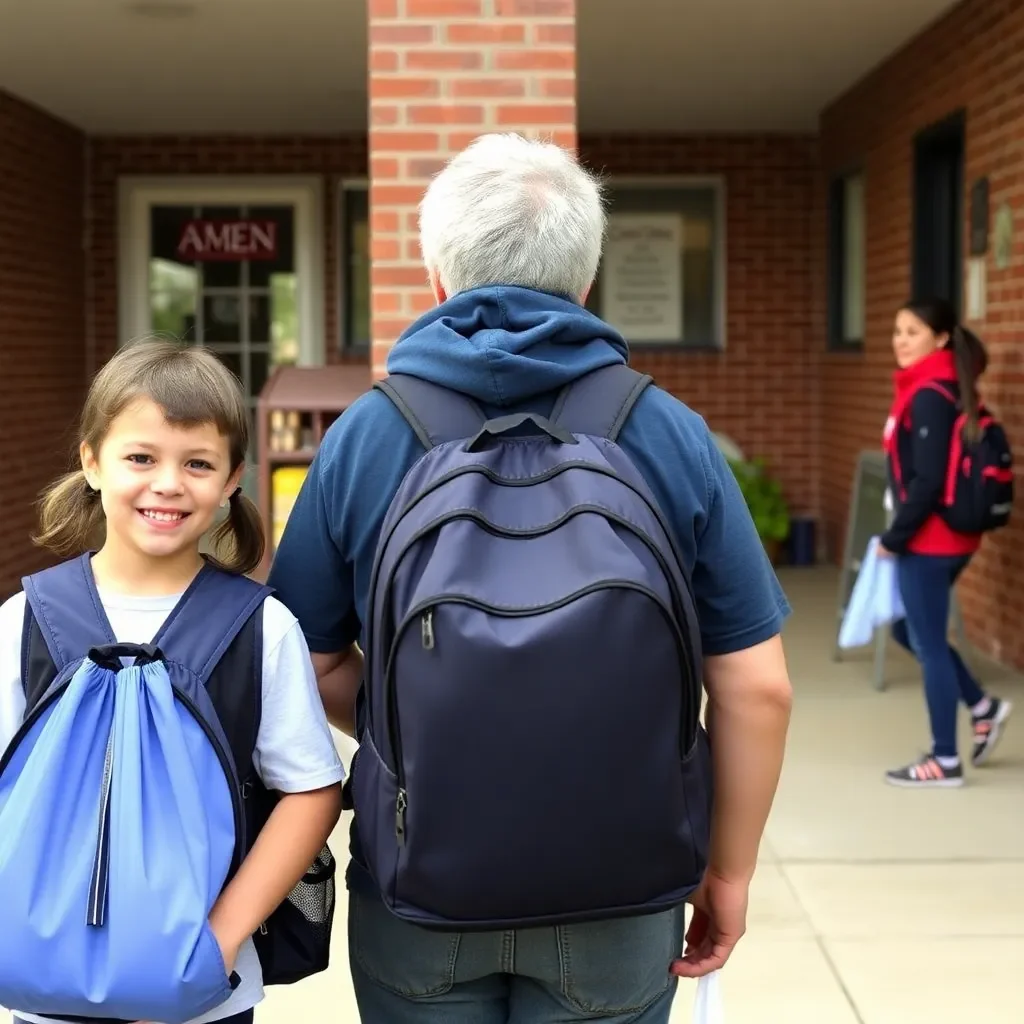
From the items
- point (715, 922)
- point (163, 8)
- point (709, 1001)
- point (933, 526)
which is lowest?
point (709, 1001)

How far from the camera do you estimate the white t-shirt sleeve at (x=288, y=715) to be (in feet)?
6.01

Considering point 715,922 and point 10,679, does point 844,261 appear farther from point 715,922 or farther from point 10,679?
point 10,679

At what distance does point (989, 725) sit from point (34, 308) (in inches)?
279

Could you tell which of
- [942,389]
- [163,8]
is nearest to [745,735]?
[942,389]

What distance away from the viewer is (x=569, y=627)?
1570mm

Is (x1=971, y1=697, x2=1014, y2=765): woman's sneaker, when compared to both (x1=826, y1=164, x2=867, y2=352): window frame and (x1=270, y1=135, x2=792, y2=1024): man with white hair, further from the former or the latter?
(x1=826, y1=164, x2=867, y2=352): window frame

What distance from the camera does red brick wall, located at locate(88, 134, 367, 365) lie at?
11.5 m

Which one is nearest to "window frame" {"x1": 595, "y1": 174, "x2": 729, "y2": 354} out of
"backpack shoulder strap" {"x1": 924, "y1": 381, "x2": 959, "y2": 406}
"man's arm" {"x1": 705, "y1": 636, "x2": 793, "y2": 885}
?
"backpack shoulder strap" {"x1": 924, "y1": 381, "x2": 959, "y2": 406}

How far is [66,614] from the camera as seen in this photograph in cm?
181

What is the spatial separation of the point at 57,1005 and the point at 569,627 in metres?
0.70

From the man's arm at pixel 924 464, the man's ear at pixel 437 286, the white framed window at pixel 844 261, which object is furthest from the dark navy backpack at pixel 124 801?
the white framed window at pixel 844 261

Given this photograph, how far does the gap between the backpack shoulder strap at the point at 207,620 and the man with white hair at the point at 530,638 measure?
95mm

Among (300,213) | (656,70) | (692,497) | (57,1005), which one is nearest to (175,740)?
(57,1005)

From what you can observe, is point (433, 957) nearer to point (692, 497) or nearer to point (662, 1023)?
point (662, 1023)
